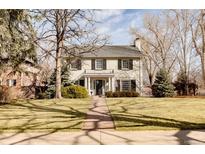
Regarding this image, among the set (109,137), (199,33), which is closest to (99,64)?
(199,33)

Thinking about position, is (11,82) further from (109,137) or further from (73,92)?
(109,137)

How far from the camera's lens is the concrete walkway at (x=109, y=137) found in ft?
16.5

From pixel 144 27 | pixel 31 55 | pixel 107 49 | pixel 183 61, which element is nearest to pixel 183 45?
pixel 183 61

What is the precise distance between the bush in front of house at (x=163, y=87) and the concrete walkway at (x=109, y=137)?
379 inches

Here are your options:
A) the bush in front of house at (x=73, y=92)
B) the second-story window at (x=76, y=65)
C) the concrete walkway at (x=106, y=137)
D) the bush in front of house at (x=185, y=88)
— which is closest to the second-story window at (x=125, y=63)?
the second-story window at (x=76, y=65)

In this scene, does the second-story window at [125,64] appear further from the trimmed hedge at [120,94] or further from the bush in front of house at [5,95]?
the bush in front of house at [5,95]

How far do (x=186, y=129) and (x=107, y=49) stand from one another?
1287cm

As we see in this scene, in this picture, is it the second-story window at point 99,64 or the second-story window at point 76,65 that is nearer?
the second-story window at point 76,65

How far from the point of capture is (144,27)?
71.7ft

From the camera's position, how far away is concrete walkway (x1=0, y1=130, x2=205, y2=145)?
5035mm

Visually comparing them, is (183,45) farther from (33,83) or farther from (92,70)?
(33,83)

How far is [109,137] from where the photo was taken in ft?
17.6

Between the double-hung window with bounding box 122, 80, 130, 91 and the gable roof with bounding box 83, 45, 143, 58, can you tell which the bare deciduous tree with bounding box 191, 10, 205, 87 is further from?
the double-hung window with bounding box 122, 80, 130, 91

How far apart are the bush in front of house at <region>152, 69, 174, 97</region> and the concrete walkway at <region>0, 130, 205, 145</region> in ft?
31.6
